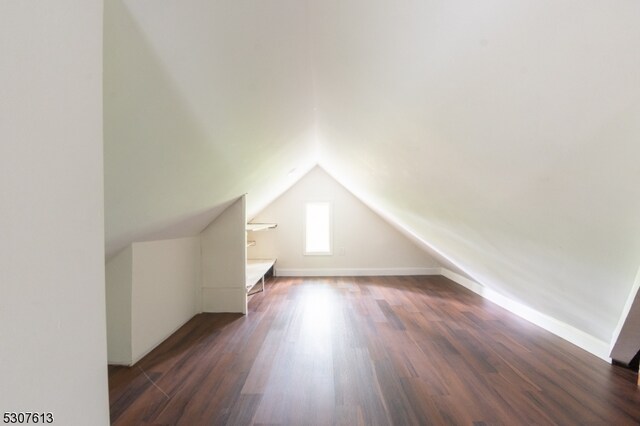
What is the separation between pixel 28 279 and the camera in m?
0.43

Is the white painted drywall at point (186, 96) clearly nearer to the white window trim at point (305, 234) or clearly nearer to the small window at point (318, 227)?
the white window trim at point (305, 234)

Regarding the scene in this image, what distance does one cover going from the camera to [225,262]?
11.3 ft

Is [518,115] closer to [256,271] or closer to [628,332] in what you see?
[628,332]

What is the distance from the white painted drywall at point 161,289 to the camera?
2342 mm

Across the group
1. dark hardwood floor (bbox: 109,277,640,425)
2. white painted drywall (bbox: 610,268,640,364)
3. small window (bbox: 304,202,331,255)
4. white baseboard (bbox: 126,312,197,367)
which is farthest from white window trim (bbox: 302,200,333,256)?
white painted drywall (bbox: 610,268,640,364)

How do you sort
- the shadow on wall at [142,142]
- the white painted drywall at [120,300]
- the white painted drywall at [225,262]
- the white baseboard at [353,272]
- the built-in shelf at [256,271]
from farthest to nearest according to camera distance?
the white baseboard at [353,272] < the built-in shelf at [256,271] < the white painted drywall at [225,262] < the white painted drywall at [120,300] < the shadow on wall at [142,142]

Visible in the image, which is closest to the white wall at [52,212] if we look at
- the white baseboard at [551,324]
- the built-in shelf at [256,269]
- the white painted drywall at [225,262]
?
the white painted drywall at [225,262]

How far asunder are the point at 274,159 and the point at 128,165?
5.79 feet

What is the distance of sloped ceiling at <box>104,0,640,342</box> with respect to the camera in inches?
30.6

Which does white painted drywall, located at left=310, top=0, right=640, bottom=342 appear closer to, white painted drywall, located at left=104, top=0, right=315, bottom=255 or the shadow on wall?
white painted drywall, located at left=104, top=0, right=315, bottom=255

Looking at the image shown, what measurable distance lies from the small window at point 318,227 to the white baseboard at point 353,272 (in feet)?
1.23

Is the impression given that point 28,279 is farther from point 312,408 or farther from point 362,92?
point 312,408

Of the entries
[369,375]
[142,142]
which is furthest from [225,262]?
[142,142]

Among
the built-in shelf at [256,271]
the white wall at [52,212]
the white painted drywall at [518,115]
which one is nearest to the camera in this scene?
the white wall at [52,212]
